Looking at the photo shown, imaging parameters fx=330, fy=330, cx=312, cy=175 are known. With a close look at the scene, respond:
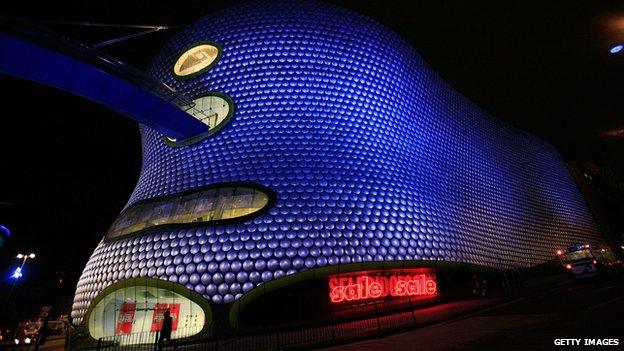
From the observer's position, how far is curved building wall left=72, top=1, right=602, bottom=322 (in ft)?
43.2

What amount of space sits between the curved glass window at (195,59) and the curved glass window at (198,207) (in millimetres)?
8976

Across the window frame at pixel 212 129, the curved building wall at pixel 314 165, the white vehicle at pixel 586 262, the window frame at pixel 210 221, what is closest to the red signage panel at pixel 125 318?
the curved building wall at pixel 314 165

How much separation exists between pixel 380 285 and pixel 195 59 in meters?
17.8

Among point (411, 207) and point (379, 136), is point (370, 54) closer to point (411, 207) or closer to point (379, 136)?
point (379, 136)

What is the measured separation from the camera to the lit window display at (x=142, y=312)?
1277 centimetres

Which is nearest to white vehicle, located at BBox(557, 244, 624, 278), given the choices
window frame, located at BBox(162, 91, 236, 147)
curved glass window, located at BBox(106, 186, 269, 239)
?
curved glass window, located at BBox(106, 186, 269, 239)

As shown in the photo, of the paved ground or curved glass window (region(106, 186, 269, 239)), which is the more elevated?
curved glass window (region(106, 186, 269, 239))

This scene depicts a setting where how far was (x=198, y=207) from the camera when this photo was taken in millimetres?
14992

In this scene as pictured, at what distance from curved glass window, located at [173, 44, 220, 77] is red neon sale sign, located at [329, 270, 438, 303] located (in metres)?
15.4

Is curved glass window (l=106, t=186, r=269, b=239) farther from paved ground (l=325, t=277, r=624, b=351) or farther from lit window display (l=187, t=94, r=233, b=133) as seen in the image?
paved ground (l=325, t=277, r=624, b=351)

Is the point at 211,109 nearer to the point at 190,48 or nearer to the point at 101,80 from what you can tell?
the point at 101,80

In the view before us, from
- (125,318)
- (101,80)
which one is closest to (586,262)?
(125,318)

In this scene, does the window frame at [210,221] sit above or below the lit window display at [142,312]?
above

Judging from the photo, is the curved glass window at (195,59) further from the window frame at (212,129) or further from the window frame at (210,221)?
the window frame at (210,221)
